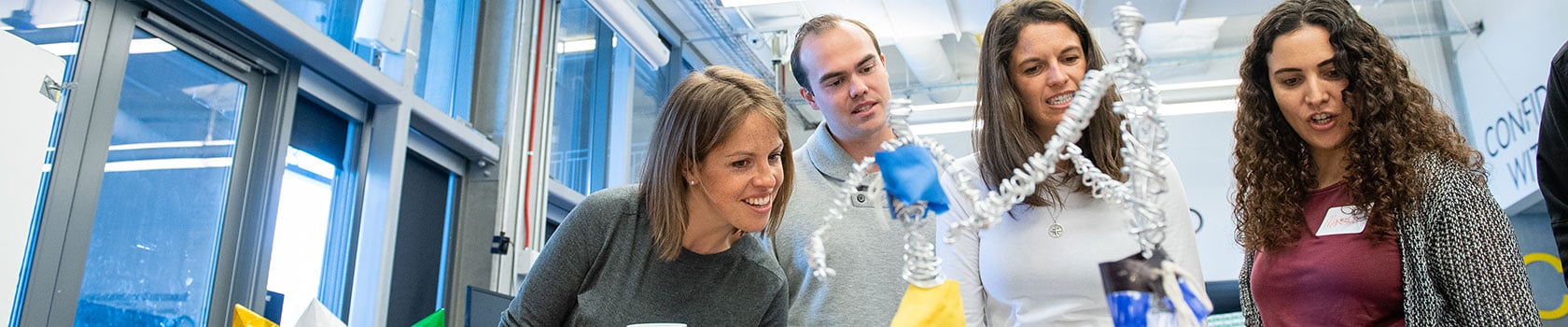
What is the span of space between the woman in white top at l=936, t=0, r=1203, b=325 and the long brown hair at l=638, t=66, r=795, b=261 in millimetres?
246

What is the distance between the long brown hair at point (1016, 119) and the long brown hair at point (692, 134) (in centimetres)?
24

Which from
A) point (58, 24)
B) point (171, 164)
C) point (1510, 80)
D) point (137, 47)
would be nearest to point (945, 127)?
point (1510, 80)

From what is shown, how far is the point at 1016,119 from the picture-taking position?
2.81ft

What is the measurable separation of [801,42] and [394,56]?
212 cm

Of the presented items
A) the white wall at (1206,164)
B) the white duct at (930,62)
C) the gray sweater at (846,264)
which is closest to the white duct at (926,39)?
the white duct at (930,62)

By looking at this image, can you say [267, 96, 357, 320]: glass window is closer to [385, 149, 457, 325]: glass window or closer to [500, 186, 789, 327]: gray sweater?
[385, 149, 457, 325]: glass window

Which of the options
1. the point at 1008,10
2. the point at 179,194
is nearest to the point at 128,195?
the point at 179,194

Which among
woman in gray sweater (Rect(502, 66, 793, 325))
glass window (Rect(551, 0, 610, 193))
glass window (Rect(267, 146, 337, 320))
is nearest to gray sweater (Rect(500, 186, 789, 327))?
woman in gray sweater (Rect(502, 66, 793, 325))

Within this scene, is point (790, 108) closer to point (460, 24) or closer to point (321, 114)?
point (460, 24)

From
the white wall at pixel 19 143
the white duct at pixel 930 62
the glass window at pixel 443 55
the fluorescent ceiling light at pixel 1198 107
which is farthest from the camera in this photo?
the fluorescent ceiling light at pixel 1198 107

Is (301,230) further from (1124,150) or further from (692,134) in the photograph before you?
(1124,150)

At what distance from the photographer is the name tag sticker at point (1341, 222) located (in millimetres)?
1072

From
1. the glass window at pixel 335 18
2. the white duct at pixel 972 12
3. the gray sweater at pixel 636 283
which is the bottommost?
the gray sweater at pixel 636 283

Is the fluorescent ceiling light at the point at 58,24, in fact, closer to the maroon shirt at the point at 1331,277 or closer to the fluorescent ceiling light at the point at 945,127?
the maroon shirt at the point at 1331,277
